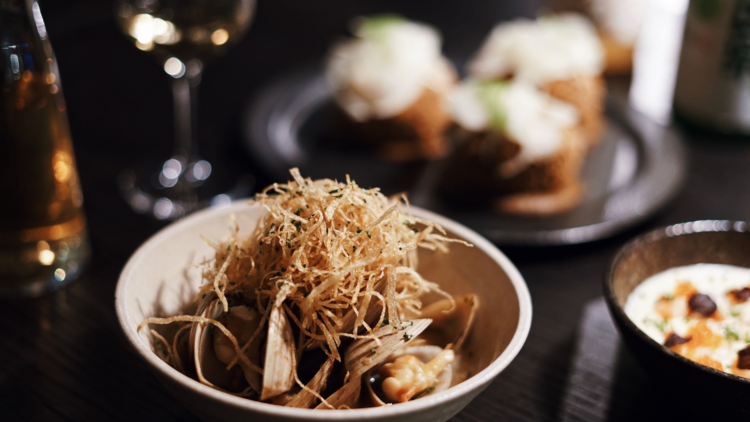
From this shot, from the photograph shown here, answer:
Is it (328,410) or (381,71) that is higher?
(381,71)

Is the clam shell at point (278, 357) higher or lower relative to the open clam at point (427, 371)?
higher

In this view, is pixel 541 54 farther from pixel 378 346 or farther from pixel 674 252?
pixel 378 346

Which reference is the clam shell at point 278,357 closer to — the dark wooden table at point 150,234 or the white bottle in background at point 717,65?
the dark wooden table at point 150,234

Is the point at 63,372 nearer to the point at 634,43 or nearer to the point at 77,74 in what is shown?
the point at 77,74

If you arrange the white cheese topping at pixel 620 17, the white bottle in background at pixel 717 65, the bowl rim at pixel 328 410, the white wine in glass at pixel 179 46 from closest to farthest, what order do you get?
1. the bowl rim at pixel 328 410
2. the white wine in glass at pixel 179 46
3. the white bottle in background at pixel 717 65
4. the white cheese topping at pixel 620 17

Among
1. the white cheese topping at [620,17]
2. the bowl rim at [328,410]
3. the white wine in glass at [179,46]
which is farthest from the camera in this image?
the white cheese topping at [620,17]

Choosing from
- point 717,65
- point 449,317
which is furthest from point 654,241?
point 717,65

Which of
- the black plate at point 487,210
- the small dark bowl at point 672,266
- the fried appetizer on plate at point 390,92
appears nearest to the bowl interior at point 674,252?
the small dark bowl at point 672,266

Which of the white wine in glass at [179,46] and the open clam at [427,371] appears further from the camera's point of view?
the white wine in glass at [179,46]
